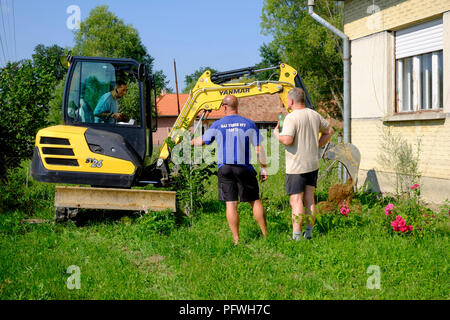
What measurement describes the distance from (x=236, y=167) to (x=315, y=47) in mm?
28243

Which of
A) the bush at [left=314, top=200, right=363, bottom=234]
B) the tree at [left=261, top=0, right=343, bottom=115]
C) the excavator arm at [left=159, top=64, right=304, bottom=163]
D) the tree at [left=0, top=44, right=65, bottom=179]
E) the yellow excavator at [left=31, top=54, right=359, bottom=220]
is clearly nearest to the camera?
the bush at [left=314, top=200, right=363, bottom=234]

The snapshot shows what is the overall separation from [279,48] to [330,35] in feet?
28.4

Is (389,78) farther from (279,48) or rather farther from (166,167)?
(279,48)

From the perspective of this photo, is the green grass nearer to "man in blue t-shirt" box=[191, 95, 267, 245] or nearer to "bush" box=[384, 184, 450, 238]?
"bush" box=[384, 184, 450, 238]

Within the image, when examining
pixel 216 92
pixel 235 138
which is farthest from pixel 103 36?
pixel 235 138

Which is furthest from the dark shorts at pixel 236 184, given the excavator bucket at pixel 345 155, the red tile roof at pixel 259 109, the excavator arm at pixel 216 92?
the red tile roof at pixel 259 109

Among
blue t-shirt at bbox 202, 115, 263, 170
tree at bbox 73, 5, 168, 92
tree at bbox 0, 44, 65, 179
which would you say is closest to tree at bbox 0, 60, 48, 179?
tree at bbox 0, 44, 65, 179

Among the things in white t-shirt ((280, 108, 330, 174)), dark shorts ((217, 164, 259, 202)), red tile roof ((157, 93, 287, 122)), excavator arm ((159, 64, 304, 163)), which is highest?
red tile roof ((157, 93, 287, 122))

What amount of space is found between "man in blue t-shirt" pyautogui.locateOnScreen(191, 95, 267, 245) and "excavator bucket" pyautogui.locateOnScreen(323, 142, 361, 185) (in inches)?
142

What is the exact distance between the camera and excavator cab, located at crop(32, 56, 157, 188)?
7.18m

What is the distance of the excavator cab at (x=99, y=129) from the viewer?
23.6 ft

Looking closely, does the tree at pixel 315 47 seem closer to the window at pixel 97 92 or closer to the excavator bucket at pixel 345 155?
the excavator bucket at pixel 345 155

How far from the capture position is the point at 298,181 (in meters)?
5.82

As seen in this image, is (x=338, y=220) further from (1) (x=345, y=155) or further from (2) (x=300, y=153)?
(1) (x=345, y=155)
